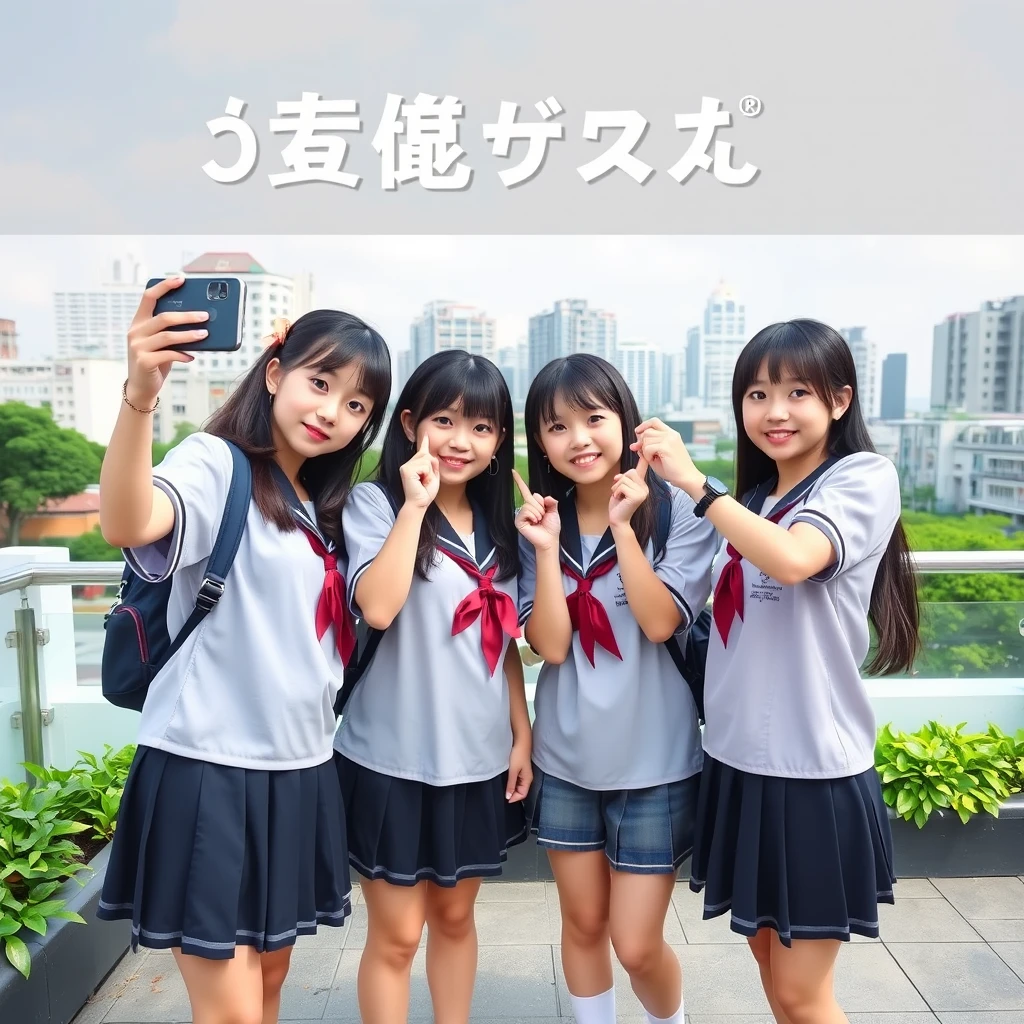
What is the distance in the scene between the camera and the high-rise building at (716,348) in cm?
1426

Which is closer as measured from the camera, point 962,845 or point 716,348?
point 962,845

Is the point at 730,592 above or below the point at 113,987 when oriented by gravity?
above

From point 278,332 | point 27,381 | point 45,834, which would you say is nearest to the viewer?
point 278,332

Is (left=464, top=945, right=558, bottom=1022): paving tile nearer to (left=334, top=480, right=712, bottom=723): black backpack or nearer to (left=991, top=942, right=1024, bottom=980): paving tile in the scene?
(left=334, top=480, right=712, bottom=723): black backpack

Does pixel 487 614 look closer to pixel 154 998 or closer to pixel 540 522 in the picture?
pixel 540 522

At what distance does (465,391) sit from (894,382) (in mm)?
15540

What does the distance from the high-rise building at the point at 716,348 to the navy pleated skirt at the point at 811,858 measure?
517 inches

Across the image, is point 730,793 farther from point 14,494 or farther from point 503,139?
point 14,494

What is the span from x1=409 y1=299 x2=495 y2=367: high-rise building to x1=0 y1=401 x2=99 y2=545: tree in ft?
20.5

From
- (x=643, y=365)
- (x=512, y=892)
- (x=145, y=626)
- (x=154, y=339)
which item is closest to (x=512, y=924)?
(x=512, y=892)

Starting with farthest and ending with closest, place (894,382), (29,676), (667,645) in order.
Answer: (894,382)
(29,676)
(667,645)

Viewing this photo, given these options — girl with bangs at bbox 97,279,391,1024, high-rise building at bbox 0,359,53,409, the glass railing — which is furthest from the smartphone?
high-rise building at bbox 0,359,53,409

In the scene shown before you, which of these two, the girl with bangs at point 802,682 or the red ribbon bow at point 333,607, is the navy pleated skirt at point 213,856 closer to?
the red ribbon bow at point 333,607

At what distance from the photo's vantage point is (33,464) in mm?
16078
